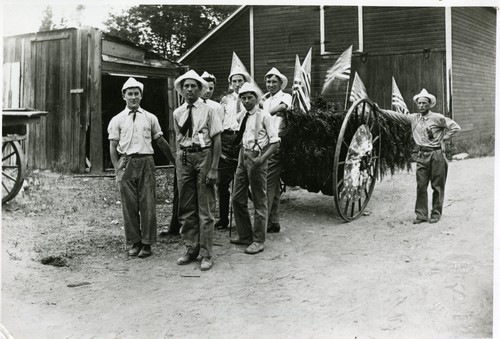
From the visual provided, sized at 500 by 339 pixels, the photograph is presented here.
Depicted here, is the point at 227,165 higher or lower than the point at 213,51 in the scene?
lower

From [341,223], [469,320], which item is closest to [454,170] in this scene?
[341,223]

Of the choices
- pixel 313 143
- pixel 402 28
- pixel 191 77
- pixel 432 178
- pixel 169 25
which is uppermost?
pixel 169 25

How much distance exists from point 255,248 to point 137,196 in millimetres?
1222

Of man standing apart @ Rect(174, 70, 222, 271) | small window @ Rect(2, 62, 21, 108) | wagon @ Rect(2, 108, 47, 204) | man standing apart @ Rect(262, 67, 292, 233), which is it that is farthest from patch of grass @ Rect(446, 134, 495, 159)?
small window @ Rect(2, 62, 21, 108)

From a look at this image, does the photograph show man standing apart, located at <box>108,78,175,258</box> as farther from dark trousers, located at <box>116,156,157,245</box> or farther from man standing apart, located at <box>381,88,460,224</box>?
man standing apart, located at <box>381,88,460,224</box>

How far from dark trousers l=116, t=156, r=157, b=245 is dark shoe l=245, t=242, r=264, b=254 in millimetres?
900

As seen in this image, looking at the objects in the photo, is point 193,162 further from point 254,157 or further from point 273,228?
point 273,228

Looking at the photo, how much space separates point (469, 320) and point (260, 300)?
145cm

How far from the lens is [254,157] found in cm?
459

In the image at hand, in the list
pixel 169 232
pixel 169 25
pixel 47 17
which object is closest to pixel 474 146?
pixel 169 232

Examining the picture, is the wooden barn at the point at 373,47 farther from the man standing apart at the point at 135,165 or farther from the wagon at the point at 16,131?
the wagon at the point at 16,131

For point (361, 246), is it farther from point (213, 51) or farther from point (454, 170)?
point (213, 51)

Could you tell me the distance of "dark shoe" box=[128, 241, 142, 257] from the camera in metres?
4.48

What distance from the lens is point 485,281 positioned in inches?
146
